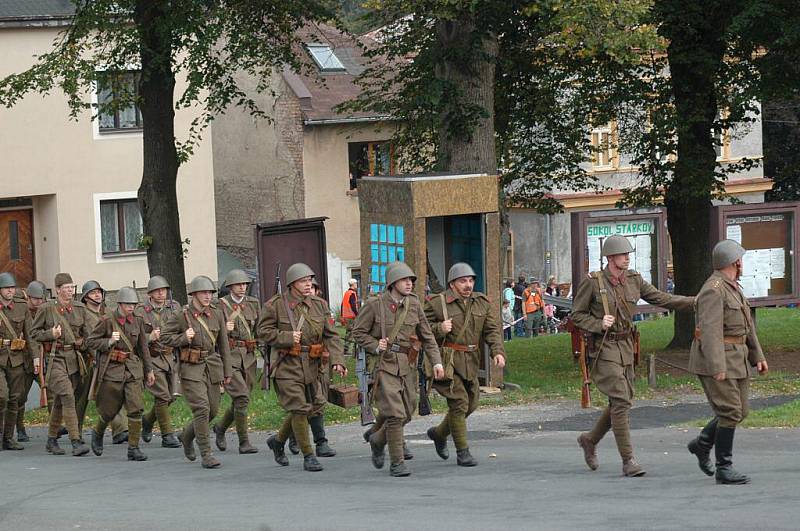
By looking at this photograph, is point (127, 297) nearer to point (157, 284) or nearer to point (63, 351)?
point (157, 284)

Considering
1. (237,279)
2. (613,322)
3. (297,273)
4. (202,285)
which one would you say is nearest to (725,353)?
(613,322)

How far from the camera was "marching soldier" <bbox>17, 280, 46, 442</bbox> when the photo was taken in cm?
1650

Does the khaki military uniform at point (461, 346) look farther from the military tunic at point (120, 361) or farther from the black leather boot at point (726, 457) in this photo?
the military tunic at point (120, 361)

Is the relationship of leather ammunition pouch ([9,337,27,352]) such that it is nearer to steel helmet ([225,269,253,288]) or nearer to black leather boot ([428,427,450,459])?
steel helmet ([225,269,253,288])

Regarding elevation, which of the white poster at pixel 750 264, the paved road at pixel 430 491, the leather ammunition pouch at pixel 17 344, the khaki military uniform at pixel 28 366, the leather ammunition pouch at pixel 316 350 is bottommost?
the paved road at pixel 430 491

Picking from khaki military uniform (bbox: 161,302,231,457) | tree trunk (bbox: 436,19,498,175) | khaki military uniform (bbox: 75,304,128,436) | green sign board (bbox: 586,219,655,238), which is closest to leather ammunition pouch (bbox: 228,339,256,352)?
khaki military uniform (bbox: 161,302,231,457)

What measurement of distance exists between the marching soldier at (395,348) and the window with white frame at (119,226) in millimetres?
26012

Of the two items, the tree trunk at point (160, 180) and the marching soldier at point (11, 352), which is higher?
the tree trunk at point (160, 180)

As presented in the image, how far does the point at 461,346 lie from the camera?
1291 cm

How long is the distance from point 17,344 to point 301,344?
15.9 feet

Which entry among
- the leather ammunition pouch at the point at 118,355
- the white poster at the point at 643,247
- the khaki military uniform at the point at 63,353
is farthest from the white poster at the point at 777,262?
the khaki military uniform at the point at 63,353

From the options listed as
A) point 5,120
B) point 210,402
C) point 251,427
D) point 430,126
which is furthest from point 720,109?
point 5,120

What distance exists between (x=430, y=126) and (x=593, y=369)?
994cm

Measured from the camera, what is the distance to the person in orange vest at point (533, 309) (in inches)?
1342
